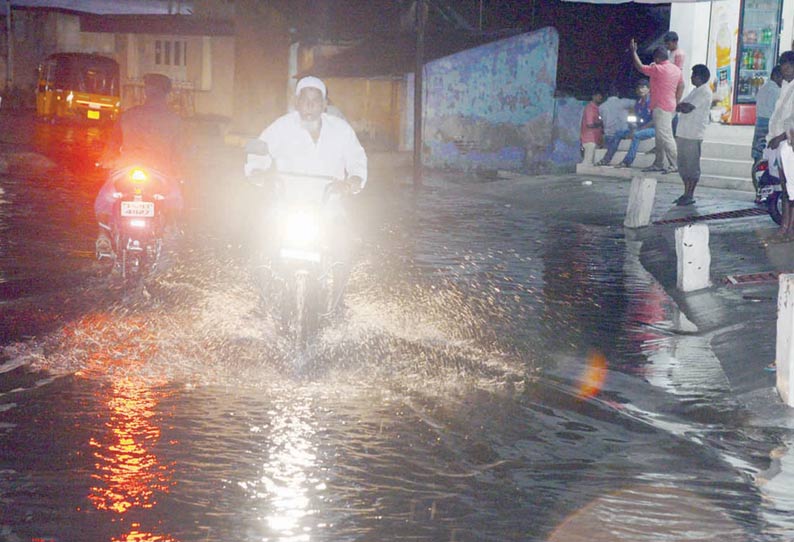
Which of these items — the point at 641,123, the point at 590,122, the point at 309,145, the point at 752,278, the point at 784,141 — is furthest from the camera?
the point at 590,122

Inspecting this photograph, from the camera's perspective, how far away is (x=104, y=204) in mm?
10047

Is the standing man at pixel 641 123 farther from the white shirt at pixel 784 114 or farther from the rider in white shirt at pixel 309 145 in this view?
the rider in white shirt at pixel 309 145

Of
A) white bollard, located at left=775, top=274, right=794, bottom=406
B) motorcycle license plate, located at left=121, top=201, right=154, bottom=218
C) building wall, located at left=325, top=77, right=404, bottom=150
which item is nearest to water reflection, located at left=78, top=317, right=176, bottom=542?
motorcycle license plate, located at left=121, top=201, right=154, bottom=218

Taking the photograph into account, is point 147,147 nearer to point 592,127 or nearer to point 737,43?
point 592,127

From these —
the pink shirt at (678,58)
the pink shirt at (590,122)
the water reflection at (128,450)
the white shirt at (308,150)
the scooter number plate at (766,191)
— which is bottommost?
the water reflection at (128,450)

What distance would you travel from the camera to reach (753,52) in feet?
71.1

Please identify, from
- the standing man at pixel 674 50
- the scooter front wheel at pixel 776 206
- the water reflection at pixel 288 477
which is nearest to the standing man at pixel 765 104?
the scooter front wheel at pixel 776 206

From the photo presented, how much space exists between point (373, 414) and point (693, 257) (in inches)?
215

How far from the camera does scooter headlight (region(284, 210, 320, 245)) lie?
777cm

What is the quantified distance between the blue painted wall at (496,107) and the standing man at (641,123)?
433 centimetres

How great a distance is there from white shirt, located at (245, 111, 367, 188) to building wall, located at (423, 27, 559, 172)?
58.7 feet

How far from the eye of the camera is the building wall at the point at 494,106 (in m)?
26.0

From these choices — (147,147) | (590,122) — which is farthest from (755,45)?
(147,147)

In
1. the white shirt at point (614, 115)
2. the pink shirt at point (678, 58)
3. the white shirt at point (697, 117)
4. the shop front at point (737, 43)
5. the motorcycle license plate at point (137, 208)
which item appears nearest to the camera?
the motorcycle license plate at point (137, 208)
